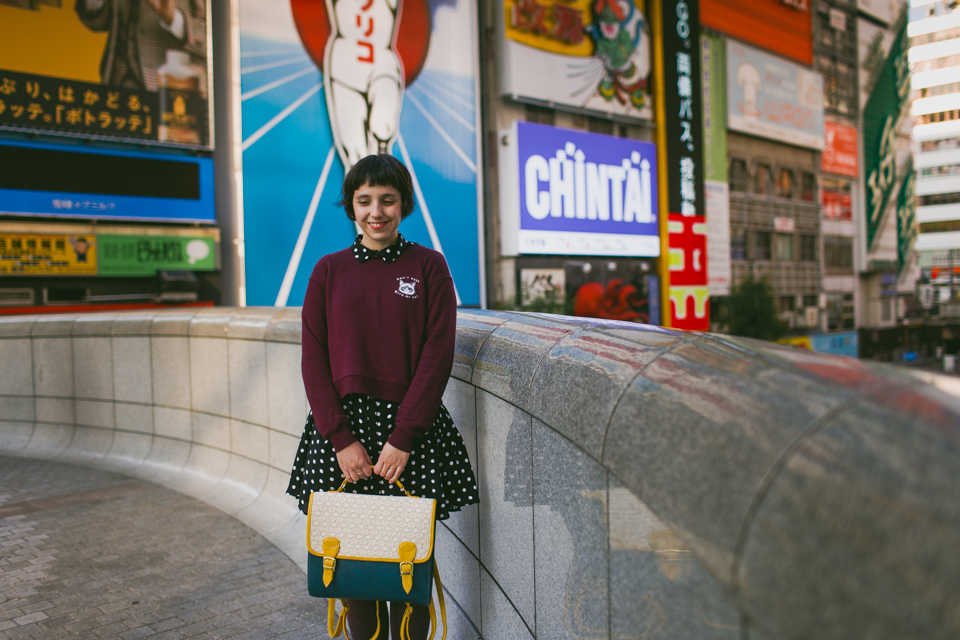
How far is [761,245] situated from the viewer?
27.9m

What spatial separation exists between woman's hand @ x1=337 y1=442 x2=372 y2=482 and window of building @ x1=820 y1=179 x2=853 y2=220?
33739 mm

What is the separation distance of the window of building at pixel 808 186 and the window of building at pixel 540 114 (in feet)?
53.8

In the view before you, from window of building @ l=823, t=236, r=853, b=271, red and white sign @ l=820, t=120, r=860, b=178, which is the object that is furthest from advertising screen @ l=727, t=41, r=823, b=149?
window of building @ l=823, t=236, r=853, b=271

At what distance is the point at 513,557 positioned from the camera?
2.13 metres

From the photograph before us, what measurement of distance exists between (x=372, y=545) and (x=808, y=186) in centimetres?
3311

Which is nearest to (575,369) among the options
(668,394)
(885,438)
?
(668,394)

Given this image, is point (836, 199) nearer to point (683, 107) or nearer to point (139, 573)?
point (683, 107)

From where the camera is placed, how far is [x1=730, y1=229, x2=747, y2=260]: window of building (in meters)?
26.4

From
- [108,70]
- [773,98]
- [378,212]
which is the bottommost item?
[378,212]

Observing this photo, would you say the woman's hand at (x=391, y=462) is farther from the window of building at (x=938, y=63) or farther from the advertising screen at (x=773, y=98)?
the window of building at (x=938, y=63)

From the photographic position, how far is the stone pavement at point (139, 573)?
292cm

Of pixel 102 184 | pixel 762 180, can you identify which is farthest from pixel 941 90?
pixel 102 184

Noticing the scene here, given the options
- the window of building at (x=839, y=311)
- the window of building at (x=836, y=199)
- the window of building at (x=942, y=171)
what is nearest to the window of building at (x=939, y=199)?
the window of building at (x=942, y=171)

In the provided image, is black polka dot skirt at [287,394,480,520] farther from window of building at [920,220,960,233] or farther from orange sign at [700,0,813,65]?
window of building at [920,220,960,233]
